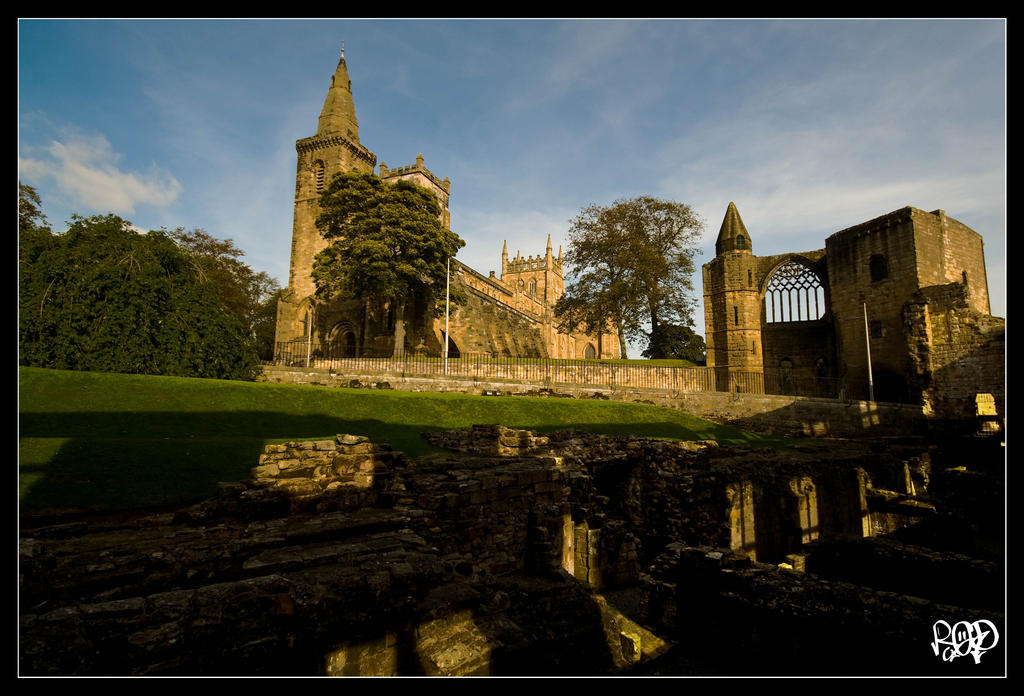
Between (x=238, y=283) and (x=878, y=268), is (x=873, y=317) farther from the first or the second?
(x=238, y=283)

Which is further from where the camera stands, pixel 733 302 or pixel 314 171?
pixel 314 171

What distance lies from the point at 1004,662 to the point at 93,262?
2252 cm

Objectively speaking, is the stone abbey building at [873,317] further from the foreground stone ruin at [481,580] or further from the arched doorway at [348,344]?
the arched doorway at [348,344]

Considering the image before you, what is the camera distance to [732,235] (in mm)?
28188

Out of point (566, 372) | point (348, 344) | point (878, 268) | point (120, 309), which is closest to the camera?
point (120, 309)

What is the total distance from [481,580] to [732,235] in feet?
94.5

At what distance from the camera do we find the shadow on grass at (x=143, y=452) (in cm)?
562

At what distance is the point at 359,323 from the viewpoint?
35188mm

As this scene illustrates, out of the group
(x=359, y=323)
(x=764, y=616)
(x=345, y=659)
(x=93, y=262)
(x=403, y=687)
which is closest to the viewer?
(x=403, y=687)

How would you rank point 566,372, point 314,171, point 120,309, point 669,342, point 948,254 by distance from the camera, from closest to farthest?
1. point 120,309
2. point 566,372
3. point 948,254
4. point 669,342
5. point 314,171

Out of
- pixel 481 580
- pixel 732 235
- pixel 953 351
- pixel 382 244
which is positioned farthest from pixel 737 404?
pixel 382 244

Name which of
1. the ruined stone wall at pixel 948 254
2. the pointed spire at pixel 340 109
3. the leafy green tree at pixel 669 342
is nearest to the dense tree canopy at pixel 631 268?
the leafy green tree at pixel 669 342
